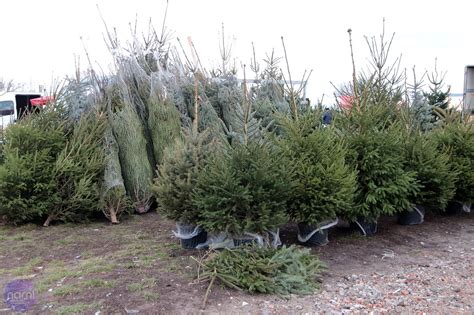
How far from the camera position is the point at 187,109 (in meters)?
9.25

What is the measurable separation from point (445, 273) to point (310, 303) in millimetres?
1794

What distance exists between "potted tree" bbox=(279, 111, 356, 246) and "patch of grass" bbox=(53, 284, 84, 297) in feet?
7.86

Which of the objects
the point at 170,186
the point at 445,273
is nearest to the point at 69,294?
the point at 170,186

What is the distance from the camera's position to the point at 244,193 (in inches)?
189

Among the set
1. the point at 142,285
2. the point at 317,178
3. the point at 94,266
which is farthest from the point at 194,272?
the point at 317,178

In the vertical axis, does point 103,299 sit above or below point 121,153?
below

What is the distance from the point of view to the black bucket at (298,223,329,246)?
5766 millimetres

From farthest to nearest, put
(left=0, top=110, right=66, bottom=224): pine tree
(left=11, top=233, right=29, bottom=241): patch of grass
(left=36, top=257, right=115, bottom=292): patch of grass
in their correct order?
(left=0, top=110, right=66, bottom=224): pine tree, (left=11, top=233, right=29, bottom=241): patch of grass, (left=36, top=257, right=115, bottom=292): patch of grass

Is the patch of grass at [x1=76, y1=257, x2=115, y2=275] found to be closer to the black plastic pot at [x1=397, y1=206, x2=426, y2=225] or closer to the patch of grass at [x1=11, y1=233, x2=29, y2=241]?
the patch of grass at [x1=11, y1=233, x2=29, y2=241]

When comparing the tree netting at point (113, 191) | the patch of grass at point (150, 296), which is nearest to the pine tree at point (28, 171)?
the tree netting at point (113, 191)

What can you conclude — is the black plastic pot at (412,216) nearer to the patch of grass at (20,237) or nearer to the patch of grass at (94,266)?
the patch of grass at (94,266)

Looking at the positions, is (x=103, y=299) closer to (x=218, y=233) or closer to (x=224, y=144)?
(x=218, y=233)
